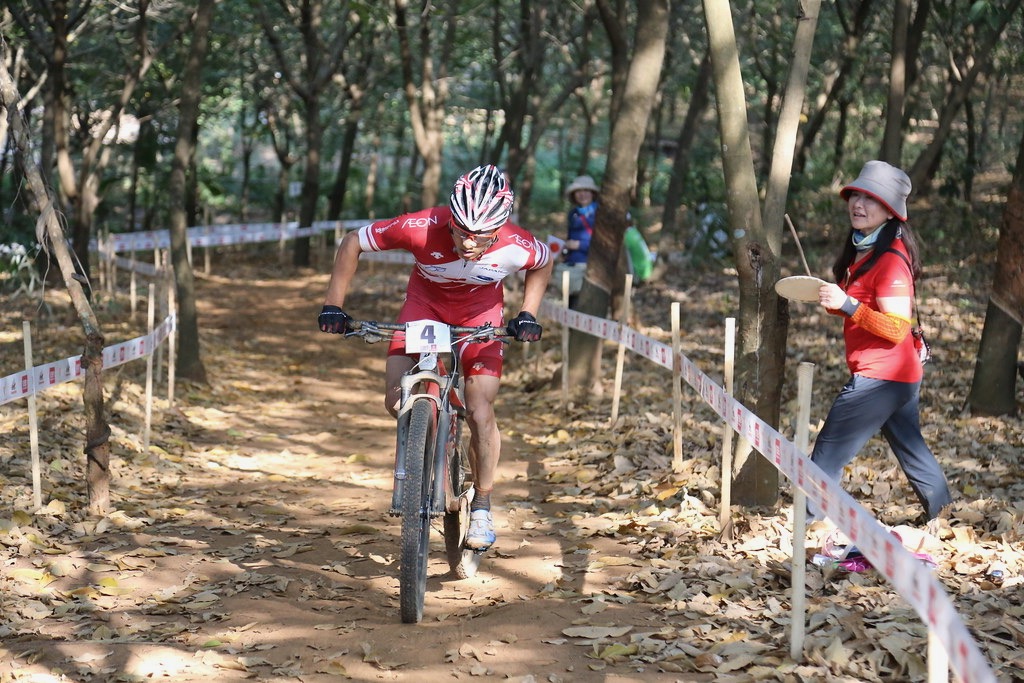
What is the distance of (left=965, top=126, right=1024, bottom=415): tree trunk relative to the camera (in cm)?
825

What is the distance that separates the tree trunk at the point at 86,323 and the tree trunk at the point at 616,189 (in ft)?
16.6

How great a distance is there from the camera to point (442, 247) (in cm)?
599

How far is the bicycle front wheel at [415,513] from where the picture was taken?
5.27 m

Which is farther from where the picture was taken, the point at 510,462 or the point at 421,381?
the point at 510,462

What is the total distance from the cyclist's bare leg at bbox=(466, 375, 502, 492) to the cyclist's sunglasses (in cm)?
78

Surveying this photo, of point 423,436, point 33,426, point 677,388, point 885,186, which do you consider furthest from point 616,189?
point 423,436

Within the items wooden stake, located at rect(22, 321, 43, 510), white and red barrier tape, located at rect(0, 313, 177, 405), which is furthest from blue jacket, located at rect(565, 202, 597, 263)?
wooden stake, located at rect(22, 321, 43, 510)

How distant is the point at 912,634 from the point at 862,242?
6.31 ft

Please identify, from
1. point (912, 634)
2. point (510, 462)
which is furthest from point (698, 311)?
point (912, 634)

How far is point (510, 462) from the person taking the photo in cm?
937

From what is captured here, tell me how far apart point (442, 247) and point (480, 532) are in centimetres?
154

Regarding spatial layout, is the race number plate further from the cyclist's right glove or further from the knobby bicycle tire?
the knobby bicycle tire

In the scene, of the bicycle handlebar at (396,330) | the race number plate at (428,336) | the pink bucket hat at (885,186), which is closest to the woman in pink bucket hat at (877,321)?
the pink bucket hat at (885,186)

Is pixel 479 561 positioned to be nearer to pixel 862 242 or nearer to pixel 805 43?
pixel 862 242
